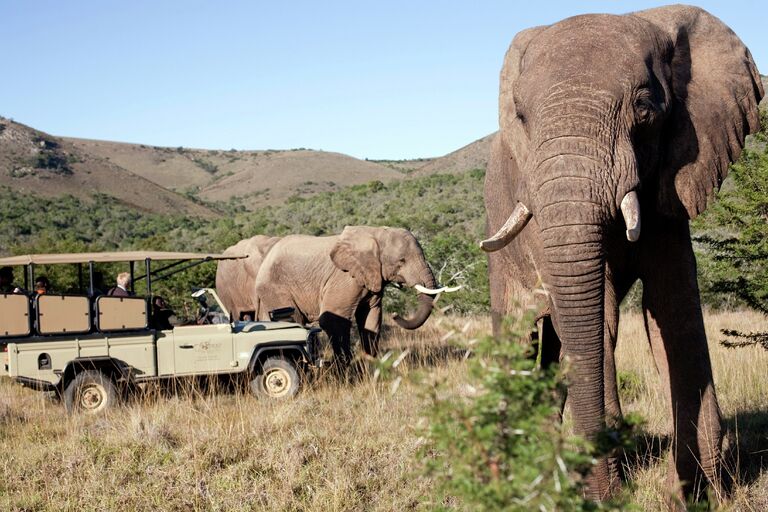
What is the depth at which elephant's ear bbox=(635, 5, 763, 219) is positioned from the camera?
4730mm

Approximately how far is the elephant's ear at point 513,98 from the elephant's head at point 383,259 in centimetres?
780

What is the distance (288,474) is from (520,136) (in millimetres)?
2915

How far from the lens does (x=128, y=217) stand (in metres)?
58.9

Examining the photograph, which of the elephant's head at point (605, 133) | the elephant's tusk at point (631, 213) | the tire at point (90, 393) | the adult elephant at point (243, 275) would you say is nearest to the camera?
the elephant's tusk at point (631, 213)

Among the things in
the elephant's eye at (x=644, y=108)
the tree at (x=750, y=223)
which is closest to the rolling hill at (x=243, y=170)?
the tree at (x=750, y=223)

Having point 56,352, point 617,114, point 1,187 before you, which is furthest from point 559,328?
point 1,187

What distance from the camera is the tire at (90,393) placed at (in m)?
9.46

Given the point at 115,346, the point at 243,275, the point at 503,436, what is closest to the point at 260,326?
the point at 115,346

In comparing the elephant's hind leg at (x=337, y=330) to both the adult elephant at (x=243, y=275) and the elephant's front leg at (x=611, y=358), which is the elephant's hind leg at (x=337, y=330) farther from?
the elephant's front leg at (x=611, y=358)

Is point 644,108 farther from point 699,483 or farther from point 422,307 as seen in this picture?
point 422,307

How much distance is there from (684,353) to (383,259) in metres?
8.66

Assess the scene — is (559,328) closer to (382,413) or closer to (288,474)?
(288,474)

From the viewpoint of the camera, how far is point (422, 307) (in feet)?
40.5

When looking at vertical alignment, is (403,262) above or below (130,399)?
above
